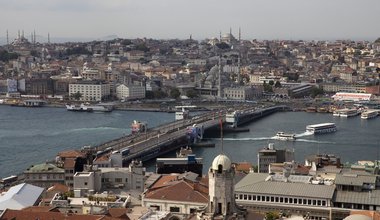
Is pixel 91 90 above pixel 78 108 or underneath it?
above

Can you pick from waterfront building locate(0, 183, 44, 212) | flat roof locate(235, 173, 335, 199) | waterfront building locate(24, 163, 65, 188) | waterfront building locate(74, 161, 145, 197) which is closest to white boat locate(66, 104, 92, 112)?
waterfront building locate(24, 163, 65, 188)

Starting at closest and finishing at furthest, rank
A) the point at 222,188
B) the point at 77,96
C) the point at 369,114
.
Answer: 1. the point at 222,188
2. the point at 369,114
3. the point at 77,96

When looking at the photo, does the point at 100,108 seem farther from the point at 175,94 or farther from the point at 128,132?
the point at 128,132

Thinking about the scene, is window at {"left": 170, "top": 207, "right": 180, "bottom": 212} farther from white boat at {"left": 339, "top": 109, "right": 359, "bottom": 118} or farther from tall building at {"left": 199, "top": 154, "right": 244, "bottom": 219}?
white boat at {"left": 339, "top": 109, "right": 359, "bottom": 118}

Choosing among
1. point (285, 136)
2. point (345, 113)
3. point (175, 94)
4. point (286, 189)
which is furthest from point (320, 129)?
point (286, 189)

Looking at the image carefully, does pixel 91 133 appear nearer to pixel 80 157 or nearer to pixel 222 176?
pixel 80 157

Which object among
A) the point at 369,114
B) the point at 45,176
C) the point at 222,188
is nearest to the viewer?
the point at 222,188

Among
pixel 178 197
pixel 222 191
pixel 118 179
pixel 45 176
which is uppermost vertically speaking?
pixel 222 191

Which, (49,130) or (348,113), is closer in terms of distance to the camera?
(49,130)

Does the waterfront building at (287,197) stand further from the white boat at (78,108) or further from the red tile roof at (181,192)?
the white boat at (78,108)
